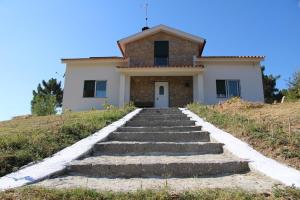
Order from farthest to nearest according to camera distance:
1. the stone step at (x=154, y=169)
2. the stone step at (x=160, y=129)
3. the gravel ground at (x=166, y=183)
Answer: the stone step at (x=160, y=129), the stone step at (x=154, y=169), the gravel ground at (x=166, y=183)

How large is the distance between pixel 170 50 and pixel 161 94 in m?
3.47

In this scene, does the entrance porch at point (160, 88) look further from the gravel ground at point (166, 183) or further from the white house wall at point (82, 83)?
the gravel ground at point (166, 183)

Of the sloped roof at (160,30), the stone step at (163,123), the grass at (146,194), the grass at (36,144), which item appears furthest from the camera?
the sloped roof at (160,30)

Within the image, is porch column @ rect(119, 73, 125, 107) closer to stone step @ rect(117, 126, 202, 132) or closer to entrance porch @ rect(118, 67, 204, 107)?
entrance porch @ rect(118, 67, 204, 107)

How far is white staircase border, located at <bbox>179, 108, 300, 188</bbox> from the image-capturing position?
404cm

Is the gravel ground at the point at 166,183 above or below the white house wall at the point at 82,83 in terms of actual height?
below

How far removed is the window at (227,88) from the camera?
66.0 ft

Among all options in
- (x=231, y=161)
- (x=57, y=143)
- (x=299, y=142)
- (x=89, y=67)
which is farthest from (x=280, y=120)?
(x=89, y=67)

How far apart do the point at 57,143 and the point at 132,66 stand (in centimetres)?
1526

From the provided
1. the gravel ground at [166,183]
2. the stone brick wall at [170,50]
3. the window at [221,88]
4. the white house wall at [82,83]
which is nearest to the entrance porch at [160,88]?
the white house wall at [82,83]

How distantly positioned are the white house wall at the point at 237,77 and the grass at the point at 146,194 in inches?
656

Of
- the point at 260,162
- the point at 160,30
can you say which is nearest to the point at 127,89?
the point at 160,30

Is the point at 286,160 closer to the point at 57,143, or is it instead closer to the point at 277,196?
the point at 277,196

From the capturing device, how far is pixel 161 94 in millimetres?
21172
